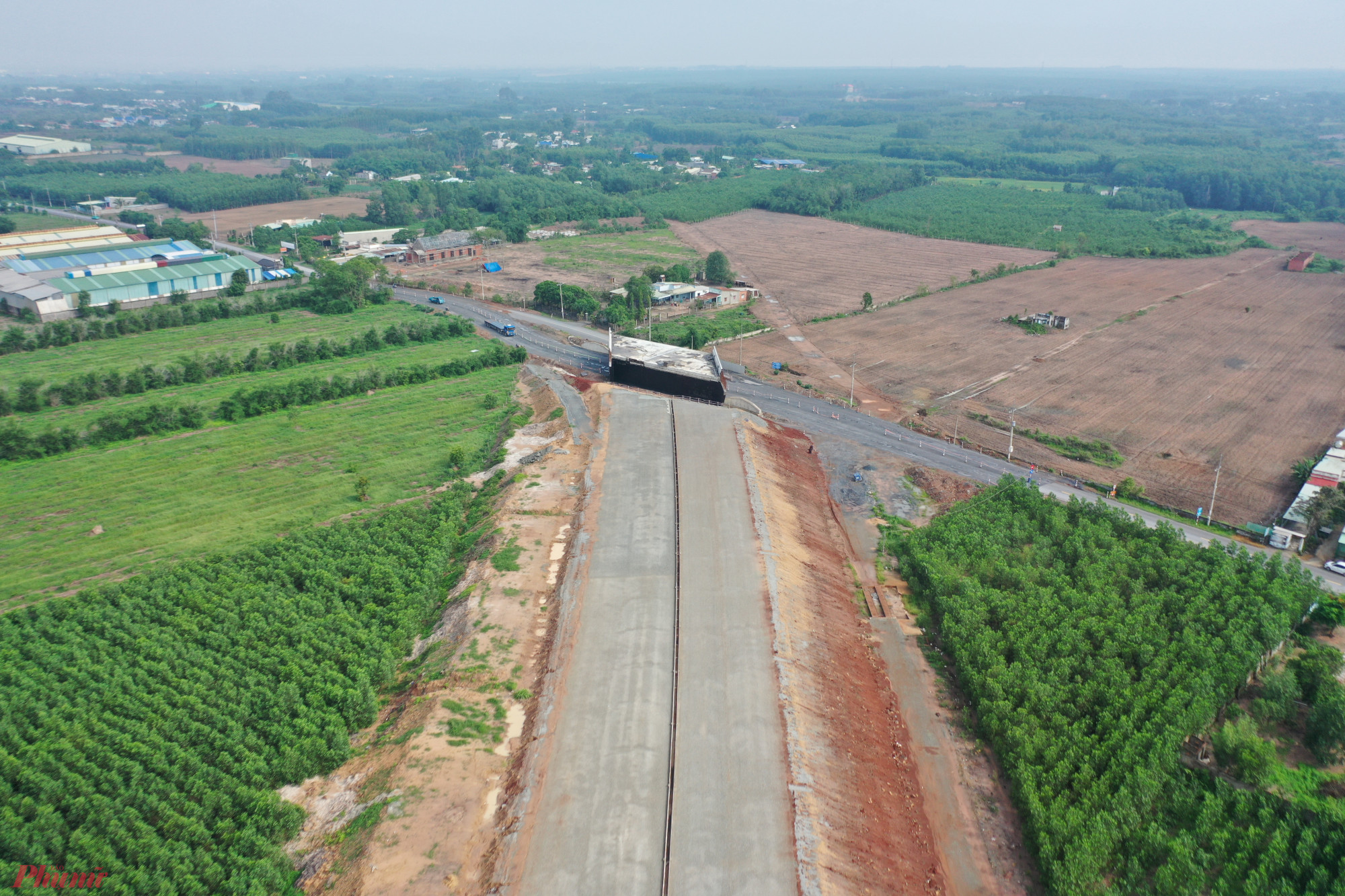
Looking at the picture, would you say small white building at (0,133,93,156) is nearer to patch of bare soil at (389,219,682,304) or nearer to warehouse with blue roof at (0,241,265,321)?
warehouse with blue roof at (0,241,265,321)

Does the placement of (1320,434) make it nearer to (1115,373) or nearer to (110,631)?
(1115,373)

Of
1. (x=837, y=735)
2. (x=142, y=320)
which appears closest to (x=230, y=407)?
(x=142, y=320)

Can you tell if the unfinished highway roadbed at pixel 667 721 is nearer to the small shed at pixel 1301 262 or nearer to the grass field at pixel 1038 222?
the grass field at pixel 1038 222

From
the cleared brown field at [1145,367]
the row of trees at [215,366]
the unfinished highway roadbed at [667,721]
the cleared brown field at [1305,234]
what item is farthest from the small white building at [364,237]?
the cleared brown field at [1305,234]

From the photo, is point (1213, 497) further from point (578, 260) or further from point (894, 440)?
point (578, 260)

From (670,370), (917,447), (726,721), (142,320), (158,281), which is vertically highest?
(158,281)

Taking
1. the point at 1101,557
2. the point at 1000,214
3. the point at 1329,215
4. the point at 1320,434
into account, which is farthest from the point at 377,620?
the point at 1329,215
